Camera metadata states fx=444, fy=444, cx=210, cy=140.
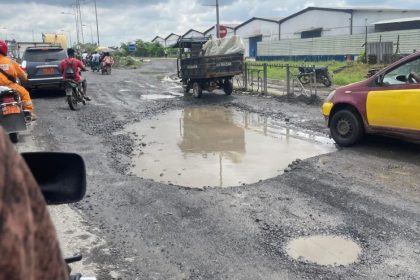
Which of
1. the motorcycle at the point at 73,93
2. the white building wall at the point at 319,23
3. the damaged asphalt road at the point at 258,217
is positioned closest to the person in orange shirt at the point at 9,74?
the damaged asphalt road at the point at 258,217

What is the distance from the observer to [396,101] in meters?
6.98

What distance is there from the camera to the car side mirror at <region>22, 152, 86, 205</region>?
4.79ft

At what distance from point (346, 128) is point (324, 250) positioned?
4316 mm

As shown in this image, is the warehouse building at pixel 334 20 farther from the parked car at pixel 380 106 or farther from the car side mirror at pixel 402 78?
the car side mirror at pixel 402 78

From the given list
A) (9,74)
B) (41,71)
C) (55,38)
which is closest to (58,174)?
(9,74)

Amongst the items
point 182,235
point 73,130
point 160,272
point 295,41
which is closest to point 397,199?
point 182,235

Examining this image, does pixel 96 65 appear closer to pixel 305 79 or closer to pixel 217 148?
pixel 305 79

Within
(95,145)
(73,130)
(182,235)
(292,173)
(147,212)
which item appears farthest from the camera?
(73,130)

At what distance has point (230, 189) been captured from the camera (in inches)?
230

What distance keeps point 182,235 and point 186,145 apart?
460 centimetres

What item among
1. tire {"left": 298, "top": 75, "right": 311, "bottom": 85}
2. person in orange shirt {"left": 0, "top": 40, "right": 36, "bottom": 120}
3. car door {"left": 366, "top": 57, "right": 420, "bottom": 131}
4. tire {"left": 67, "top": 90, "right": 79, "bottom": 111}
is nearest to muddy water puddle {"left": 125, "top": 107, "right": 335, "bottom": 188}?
car door {"left": 366, "top": 57, "right": 420, "bottom": 131}

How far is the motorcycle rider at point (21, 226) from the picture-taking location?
0.84 metres

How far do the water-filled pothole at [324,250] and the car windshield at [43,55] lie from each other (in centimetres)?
1339

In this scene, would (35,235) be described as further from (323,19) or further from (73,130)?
(323,19)
